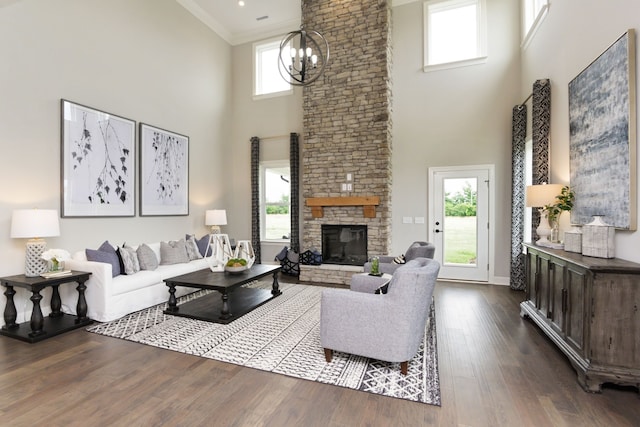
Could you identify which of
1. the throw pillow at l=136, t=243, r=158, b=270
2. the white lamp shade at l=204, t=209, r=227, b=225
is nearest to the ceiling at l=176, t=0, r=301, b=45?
the white lamp shade at l=204, t=209, r=227, b=225

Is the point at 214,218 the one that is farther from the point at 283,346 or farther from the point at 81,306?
the point at 283,346

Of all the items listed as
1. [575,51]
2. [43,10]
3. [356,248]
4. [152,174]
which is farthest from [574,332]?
[43,10]

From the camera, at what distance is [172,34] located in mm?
5922

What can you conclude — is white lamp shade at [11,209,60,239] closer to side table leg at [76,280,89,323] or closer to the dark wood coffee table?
side table leg at [76,280,89,323]

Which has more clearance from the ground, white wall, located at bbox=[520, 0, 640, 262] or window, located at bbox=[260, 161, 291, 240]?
white wall, located at bbox=[520, 0, 640, 262]

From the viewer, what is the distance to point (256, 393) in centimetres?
232

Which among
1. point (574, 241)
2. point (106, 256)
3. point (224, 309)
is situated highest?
point (574, 241)

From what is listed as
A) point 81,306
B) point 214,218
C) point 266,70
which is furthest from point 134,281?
point 266,70

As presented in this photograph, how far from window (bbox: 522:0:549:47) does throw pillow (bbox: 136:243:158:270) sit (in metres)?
6.57

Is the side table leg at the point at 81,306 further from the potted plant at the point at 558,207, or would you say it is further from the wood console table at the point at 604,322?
the potted plant at the point at 558,207

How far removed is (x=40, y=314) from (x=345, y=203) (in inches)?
179

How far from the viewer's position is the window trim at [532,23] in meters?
4.34

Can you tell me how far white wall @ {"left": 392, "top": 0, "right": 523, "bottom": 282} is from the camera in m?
5.58

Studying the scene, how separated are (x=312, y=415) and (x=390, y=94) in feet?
18.2
